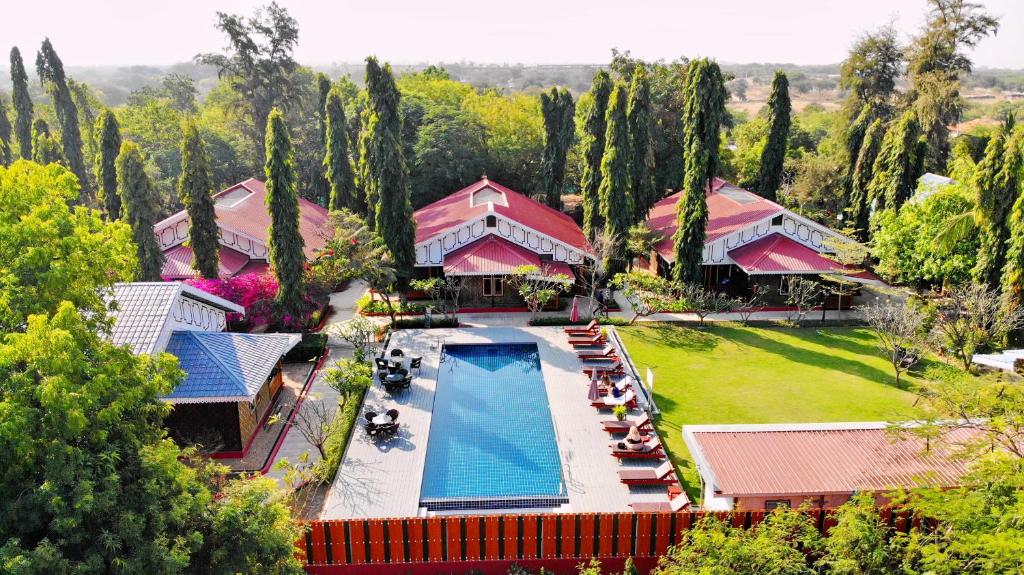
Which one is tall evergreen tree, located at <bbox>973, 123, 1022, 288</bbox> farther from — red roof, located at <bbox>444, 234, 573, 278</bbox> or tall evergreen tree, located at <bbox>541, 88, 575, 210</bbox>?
tall evergreen tree, located at <bbox>541, 88, 575, 210</bbox>

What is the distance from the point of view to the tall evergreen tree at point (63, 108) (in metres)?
42.0

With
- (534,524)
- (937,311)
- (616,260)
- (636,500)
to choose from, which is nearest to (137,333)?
(534,524)

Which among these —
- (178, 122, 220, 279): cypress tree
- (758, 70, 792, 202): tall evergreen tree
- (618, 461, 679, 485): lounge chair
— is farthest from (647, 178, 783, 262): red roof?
(178, 122, 220, 279): cypress tree

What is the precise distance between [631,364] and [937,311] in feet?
42.4

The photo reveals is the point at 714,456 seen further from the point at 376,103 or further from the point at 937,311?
the point at 376,103

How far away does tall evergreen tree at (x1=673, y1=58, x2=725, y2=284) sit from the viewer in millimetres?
29422

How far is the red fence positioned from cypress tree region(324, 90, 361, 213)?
28.0m

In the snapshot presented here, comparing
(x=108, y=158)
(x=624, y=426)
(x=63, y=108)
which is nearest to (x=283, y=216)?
(x=108, y=158)

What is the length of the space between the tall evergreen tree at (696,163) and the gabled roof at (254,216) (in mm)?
17118

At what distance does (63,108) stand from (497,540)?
4482cm

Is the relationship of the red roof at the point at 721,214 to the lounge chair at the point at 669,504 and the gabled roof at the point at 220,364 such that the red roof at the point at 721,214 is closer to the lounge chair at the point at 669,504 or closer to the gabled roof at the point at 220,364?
the lounge chair at the point at 669,504

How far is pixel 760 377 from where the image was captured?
23188mm

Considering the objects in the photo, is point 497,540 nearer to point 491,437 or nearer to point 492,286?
point 491,437

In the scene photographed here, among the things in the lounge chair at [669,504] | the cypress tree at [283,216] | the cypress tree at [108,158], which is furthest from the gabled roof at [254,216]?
the lounge chair at [669,504]
